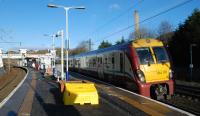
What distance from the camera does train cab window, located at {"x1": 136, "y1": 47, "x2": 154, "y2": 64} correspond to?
1961cm

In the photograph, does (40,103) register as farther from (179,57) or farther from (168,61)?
(179,57)

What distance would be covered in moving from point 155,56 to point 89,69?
20.8 metres

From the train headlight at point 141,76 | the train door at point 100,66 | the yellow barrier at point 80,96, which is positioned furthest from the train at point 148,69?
the train door at point 100,66

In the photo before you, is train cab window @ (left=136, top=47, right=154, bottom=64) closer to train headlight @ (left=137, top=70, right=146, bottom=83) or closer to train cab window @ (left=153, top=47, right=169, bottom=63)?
train cab window @ (left=153, top=47, right=169, bottom=63)

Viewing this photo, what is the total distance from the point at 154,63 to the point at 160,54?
72 cm

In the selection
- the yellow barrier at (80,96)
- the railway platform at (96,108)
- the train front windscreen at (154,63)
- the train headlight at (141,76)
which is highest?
the train front windscreen at (154,63)

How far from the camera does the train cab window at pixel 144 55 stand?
19.6 metres

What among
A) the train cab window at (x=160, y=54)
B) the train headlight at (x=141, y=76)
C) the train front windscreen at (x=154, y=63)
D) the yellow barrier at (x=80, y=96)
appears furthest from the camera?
the train cab window at (x=160, y=54)

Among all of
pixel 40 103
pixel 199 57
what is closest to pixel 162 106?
pixel 40 103

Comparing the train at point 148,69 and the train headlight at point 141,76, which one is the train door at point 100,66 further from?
the train headlight at point 141,76

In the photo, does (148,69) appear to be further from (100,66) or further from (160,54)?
(100,66)

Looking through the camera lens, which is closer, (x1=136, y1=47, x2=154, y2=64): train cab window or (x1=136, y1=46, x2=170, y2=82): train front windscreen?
(x1=136, y1=46, x2=170, y2=82): train front windscreen

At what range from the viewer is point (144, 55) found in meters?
19.9

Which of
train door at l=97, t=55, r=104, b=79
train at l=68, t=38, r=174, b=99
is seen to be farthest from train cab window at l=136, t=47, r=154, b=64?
train door at l=97, t=55, r=104, b=79
